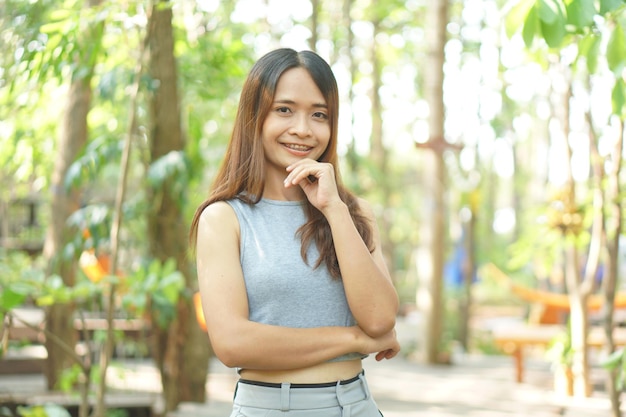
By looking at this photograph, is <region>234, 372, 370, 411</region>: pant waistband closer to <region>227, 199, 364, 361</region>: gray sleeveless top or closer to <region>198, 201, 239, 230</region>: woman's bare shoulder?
<region>227, 199, 364, 361</region>: gray sleeveless top

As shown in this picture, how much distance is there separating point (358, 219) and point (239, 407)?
0.50 meters

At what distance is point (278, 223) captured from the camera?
6.18 ft

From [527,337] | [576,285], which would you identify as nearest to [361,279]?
[576,285]

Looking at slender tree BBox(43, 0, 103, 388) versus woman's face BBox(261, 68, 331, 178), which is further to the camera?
slender tree BBox(43, 0, 103, 388)

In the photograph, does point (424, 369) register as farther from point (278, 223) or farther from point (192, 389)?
point (278, 223)

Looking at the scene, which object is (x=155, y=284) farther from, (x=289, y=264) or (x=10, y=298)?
(x=289, y=264)

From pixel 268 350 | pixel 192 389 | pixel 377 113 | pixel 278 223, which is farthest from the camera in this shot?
pixel 377 113

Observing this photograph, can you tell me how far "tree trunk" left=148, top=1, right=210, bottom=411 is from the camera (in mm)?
4684

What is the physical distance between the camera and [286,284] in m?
1.79

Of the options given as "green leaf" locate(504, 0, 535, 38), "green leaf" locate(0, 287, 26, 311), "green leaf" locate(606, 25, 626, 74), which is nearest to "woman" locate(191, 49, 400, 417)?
"green leaf" locate(504, 0, 535, 38)

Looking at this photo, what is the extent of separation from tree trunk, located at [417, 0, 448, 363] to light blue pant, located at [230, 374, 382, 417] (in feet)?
24.1

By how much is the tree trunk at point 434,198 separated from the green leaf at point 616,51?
6.86 meters

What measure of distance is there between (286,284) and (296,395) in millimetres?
226

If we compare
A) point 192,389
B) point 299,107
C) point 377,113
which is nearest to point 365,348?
point 299,107
